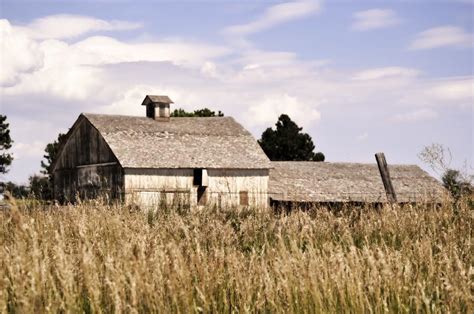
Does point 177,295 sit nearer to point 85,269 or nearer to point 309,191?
point 85,269

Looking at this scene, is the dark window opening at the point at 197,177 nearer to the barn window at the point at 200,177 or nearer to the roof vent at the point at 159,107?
the barn window at the point at 200,177

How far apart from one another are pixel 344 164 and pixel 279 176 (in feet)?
20.9

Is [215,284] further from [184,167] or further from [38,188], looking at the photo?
[184,167]

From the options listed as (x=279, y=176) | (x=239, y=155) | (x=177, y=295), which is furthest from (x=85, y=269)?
(x=279, y=176)

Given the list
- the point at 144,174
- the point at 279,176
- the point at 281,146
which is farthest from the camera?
the point at 281,146

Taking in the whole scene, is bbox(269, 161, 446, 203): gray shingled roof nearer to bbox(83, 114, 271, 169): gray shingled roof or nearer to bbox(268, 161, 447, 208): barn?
bbox(268, 161, 447, 208): barn

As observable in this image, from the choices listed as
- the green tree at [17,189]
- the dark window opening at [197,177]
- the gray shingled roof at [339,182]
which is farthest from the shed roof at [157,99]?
the green tree at [17,189]

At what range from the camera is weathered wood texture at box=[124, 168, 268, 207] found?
29.9 m

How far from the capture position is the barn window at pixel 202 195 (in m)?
31.5

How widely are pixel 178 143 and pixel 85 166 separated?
16.0ft

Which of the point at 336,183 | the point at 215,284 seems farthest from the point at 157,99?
the point at 215,284

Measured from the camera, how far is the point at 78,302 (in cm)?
536

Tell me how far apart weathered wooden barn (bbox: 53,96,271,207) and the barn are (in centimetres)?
170

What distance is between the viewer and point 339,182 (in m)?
36.8
